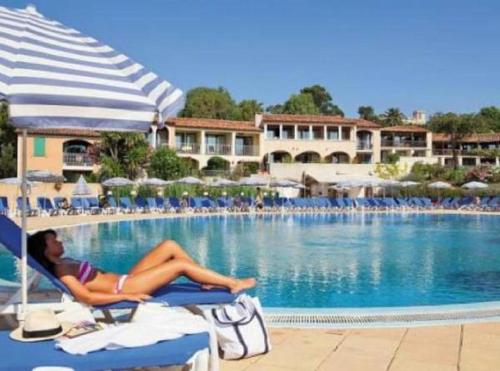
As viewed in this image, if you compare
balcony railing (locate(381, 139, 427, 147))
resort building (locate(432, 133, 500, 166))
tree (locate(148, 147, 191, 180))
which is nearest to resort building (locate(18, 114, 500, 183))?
balcony railing (locate(381, 139, 427, 147))

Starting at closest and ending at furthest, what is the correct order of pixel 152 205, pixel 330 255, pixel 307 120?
pixel 330 255 → pixel 152 205 → pixel 307 120

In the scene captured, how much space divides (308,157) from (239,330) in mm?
43434

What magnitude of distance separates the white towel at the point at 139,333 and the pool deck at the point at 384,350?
0.87m

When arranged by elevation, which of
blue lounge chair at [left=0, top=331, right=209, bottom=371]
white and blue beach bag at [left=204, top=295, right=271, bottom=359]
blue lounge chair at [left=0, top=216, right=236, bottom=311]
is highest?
blue lounge chair at [left=0, top=216, right=236, bottom=311]

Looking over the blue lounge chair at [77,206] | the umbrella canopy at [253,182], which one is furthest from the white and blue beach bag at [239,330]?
the umbrella canopy at [253,182]

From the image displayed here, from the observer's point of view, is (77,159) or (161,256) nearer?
(161,256)

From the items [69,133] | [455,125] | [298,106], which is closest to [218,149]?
[69,133]

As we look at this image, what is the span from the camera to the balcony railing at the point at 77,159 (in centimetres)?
3706

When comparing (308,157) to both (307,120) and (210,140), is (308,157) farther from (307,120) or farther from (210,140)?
(210,140)

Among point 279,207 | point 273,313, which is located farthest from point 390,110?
point 273,313

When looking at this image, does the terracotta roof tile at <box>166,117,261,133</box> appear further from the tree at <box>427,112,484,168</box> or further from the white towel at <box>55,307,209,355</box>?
the white towel at <box>55,307,209,355</box>

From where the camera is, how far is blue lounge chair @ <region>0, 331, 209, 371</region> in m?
2.82

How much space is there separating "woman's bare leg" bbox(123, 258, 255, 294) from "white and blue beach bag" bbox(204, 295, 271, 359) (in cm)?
25

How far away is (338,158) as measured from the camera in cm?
4784
